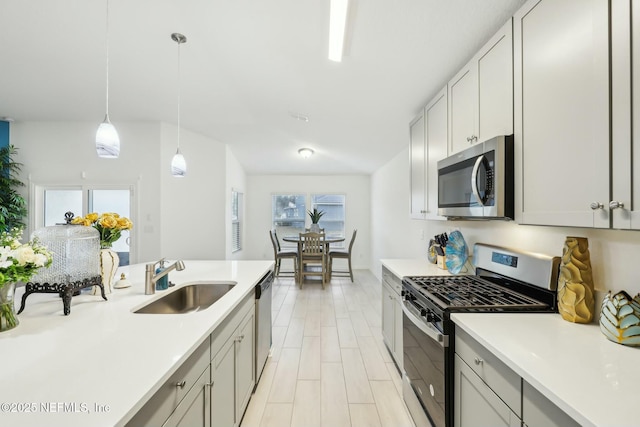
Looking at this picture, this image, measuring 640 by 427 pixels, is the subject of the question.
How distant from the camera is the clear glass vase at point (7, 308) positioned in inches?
43.9

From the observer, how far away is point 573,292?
48.3 inches

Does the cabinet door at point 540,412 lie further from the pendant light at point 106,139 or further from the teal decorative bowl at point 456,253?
the pendant light at point 106,139

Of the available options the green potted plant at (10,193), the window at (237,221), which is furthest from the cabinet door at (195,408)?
the window at (237,221)

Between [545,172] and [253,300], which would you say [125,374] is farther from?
[545,172]

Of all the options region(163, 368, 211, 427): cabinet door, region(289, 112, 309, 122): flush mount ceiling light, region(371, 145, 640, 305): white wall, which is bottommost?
region(163, 368, 211, 427): cabinet door

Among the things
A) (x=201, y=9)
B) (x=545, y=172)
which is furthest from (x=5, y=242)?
(x=545, y=172)

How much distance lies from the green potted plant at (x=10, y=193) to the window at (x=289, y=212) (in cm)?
425

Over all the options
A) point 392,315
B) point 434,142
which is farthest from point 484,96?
point 392,315

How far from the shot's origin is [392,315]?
2.57 metres

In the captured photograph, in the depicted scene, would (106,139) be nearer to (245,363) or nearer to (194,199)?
(245,363)

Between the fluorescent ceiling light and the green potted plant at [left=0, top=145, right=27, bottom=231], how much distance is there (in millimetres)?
5022

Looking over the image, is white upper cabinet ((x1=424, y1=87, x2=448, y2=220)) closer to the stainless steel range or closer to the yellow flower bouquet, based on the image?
the stainless steel range

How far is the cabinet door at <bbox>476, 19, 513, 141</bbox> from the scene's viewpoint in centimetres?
141

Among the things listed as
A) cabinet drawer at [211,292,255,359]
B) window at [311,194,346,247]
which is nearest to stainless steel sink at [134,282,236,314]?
cabinet drawer at [211,292,255,359]
